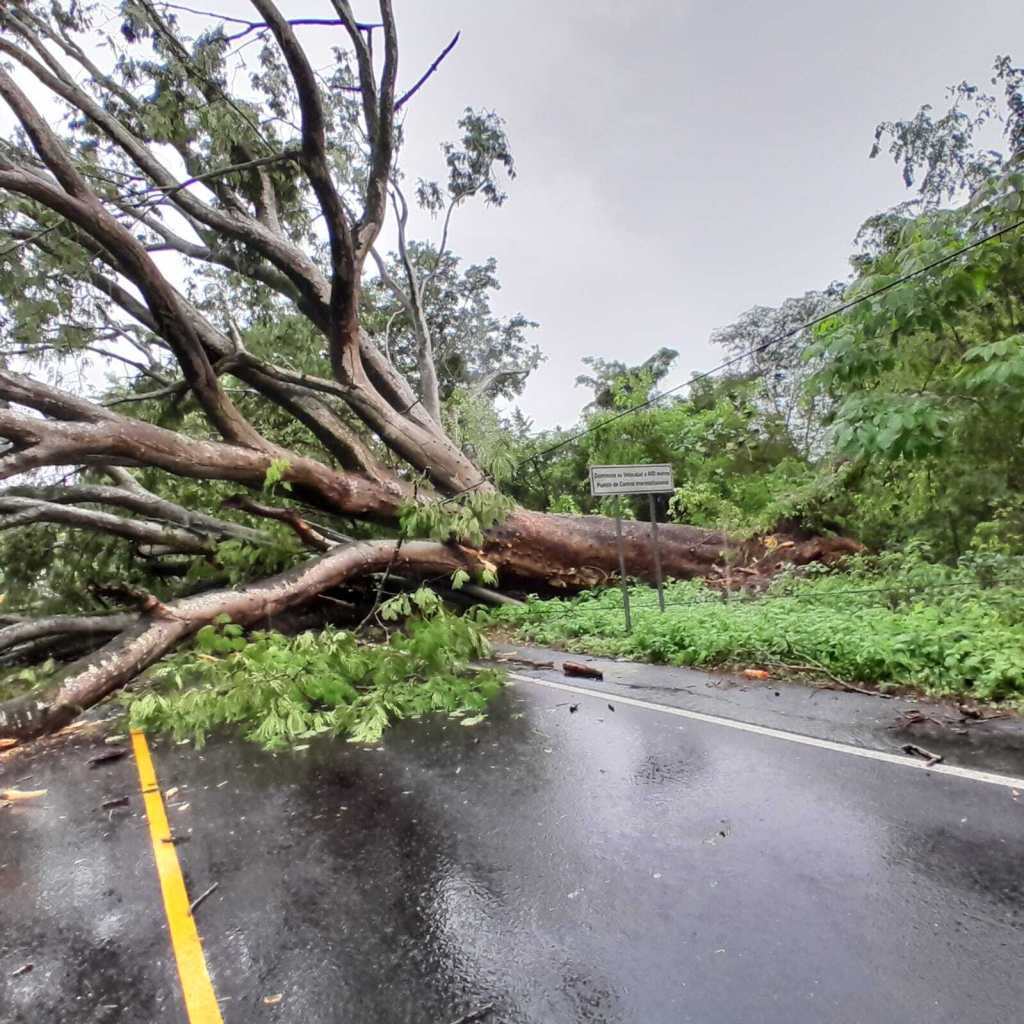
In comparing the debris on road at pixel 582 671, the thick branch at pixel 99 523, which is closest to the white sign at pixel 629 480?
the debris on road at pixel 582 671

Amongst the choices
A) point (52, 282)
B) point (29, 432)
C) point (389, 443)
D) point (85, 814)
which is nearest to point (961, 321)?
point (389, 443)

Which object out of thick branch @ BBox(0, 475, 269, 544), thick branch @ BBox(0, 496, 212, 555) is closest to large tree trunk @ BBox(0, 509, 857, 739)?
thick branch @ BBox(0, 475, 269, 544)

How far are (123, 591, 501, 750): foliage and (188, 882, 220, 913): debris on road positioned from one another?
1691 mm

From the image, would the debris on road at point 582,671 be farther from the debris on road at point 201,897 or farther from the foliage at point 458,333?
the foliage at point 458,333

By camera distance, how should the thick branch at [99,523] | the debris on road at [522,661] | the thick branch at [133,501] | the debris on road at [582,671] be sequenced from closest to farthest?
the debris on road at [582,671] < the debris on road at [522,661] < the thick branch at [99,523] < the thick branch at [133,501]

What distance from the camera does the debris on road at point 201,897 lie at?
2.27 meters

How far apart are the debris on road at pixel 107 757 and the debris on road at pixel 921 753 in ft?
15.9

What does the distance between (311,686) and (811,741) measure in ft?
11.9

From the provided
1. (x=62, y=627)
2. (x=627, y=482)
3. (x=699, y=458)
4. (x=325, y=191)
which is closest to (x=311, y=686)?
(x=62, y=627)

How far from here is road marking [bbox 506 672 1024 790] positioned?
2.85 m

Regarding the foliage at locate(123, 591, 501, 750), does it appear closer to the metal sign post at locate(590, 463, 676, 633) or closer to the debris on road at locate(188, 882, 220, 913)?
the debris on road at locate(188, 882, 220, 913)

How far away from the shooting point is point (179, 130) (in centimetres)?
821

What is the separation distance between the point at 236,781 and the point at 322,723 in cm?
94

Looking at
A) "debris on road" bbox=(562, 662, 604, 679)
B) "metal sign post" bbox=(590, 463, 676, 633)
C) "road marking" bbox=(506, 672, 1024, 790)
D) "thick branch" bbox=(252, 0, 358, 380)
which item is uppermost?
"thick branch" bbox=(252, 0, 358, 380)
